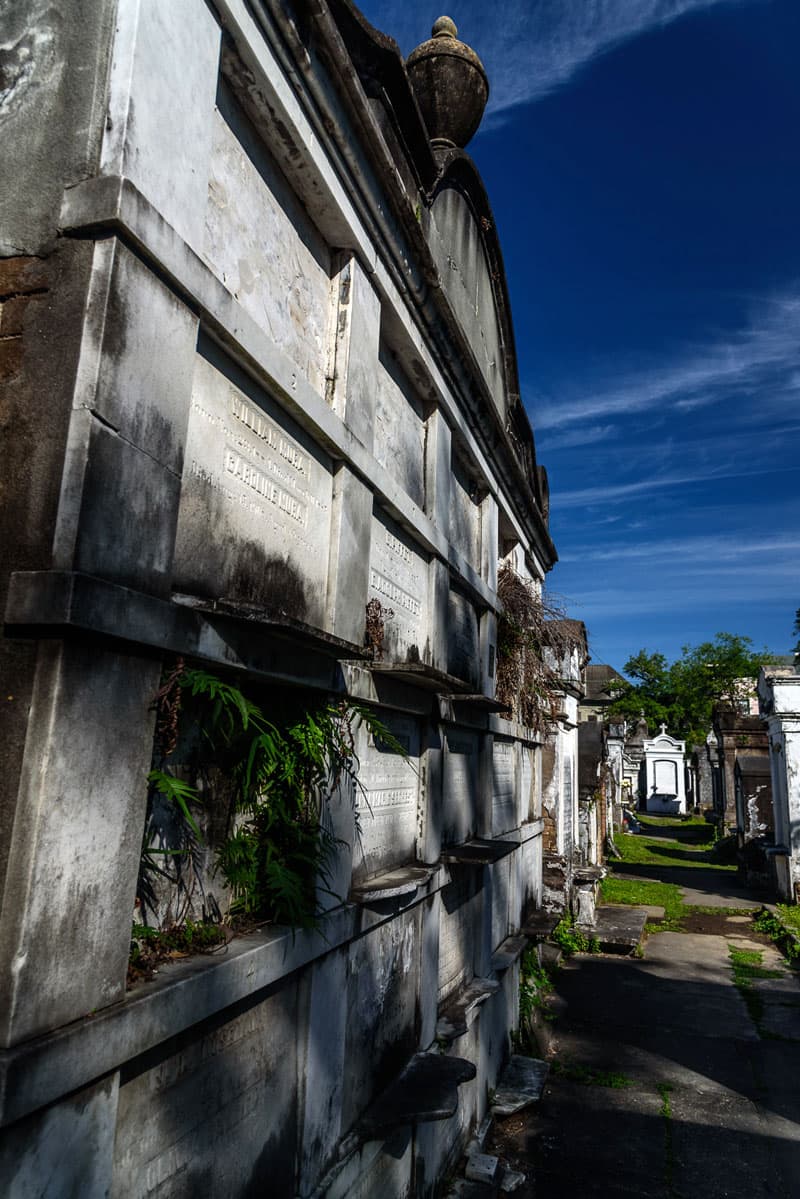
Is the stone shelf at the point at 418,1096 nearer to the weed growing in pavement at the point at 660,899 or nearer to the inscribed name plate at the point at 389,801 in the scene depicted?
the inscribed name plate at the point at 389,801

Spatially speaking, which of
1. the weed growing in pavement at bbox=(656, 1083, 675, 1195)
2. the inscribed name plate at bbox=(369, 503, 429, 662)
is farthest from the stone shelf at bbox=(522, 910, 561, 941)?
the inscribed name plate at bbox=(369, 503, 429, 662)

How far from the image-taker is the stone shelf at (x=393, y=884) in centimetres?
344

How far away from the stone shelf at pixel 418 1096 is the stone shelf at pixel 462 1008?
1.25 feet

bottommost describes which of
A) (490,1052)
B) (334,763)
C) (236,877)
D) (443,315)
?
(490,1052)

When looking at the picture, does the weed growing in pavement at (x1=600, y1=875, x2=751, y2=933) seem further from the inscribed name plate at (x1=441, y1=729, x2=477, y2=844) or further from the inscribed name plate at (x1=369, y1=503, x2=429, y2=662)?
the inscribed name plate at (x1=369, y1=503, x2=429, y2=662)

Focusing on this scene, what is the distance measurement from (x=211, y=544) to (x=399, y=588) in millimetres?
2032

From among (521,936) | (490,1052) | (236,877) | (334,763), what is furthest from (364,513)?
(521,936)

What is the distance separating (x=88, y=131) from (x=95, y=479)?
86 centimetres

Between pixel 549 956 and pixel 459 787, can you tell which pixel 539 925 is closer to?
pixel 549 956

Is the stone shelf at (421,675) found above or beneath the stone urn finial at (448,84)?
beneath

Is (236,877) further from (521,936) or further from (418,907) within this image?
(521,936)

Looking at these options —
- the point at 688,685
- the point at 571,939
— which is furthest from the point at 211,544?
the point at 688,685

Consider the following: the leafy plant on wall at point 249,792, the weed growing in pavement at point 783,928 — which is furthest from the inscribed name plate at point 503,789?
the weed growing in pavement at point 783,928

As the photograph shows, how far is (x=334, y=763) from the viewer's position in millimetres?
3168
